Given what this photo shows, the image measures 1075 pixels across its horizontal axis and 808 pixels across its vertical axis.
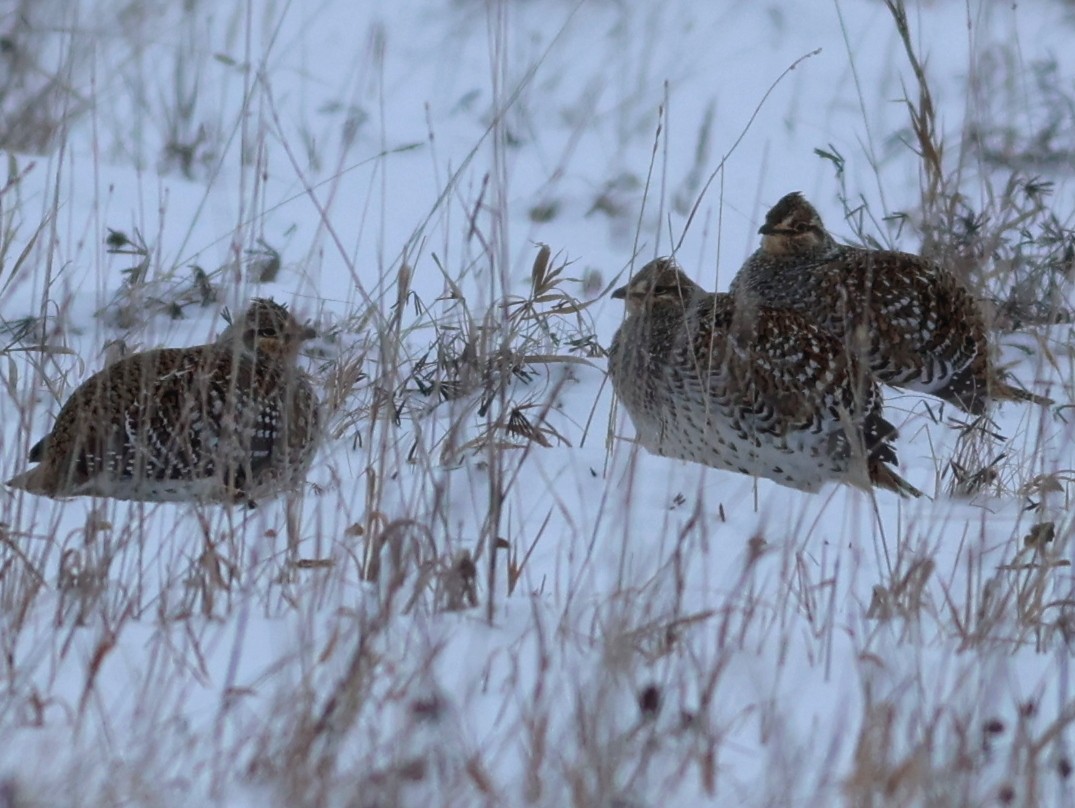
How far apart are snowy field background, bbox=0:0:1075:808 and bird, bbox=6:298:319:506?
0.10 m

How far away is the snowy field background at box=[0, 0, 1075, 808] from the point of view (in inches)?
91.3

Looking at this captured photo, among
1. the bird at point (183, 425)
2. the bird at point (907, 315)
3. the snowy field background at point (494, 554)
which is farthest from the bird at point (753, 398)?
the bird at point (183, 425)

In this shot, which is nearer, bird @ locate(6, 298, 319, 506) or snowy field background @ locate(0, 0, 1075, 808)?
snowy field background @ locate(0, 0, 1075, 808)

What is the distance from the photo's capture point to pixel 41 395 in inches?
191

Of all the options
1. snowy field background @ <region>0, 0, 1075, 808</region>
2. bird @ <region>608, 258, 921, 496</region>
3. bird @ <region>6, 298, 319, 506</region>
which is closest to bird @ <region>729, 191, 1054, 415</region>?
snowy field background @ <region>0, 0, 1075, 808</region>

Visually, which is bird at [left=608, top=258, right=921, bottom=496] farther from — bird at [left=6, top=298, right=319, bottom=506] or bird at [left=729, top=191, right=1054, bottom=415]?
bird at [left=6, top=298, right=319, bottom=506]

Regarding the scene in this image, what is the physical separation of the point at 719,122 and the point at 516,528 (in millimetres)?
5173

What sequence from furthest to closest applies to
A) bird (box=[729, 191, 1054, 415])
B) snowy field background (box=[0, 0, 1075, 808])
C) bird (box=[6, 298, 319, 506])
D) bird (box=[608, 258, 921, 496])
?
bird (box=[729, 191, 1054, 415]) → bird (box=[608, 258, 921, 496]) → bird (box=[6, 298, 319, 506]) → snowy field background (box=[0, 0, 1075, 808])

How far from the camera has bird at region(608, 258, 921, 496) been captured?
16.1 feet

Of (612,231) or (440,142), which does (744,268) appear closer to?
(612,231)

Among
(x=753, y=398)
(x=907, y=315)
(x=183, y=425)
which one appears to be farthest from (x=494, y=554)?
(x=907, y=315)

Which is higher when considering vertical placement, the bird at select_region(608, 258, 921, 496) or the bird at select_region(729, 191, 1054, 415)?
the bird at select_region(729, 191, 1054, 415)

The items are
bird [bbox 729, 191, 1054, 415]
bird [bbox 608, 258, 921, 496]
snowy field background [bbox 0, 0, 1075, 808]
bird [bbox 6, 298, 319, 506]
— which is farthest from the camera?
bird [bbox 729, 191, 1054, 415]

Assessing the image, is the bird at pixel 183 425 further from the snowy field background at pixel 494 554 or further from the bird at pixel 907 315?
the bird at pixel 907 315
